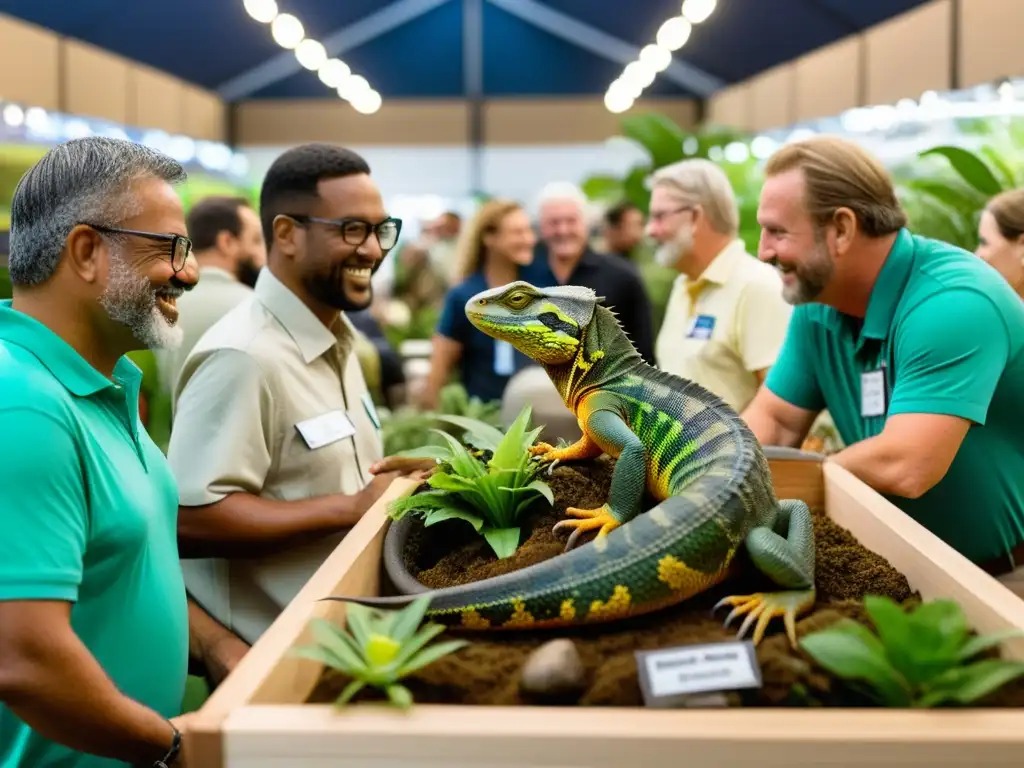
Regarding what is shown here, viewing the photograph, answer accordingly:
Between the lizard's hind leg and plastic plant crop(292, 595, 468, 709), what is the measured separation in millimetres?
422

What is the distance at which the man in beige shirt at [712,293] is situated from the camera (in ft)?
12.4

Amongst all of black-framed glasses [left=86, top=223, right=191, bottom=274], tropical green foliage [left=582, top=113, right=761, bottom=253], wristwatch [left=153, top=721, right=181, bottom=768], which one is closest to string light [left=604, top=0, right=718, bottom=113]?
tropical green foliage [left=582, top=113, right=761, bottom=253]

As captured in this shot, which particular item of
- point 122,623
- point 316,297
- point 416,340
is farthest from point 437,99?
point 122,623

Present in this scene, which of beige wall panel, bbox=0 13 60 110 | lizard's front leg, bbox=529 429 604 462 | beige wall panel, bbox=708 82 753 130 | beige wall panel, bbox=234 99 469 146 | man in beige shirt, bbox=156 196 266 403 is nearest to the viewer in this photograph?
lizard's front leg, bbox=529 429 604 462

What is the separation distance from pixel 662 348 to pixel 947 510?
1903 mm

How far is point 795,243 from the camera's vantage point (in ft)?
8.43

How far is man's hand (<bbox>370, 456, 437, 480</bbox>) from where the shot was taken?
2.23 metres

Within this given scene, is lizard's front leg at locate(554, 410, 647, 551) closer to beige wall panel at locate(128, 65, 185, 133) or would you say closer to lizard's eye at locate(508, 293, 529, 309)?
lizard's eye at locate(508, 293, 529, 309)

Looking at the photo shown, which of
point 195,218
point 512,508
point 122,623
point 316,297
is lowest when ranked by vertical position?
point 122,623


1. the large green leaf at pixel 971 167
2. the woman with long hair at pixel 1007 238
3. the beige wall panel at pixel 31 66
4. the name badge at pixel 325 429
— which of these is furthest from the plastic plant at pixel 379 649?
the beige wall panel at pixel 31 66

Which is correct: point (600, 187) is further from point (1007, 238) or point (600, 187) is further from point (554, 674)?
point (554, 674)

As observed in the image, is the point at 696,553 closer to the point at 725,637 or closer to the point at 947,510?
the point at 725,637

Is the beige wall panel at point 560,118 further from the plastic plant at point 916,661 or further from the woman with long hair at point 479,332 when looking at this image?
the plastic plant at point 916,661

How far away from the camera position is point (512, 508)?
5.96 ft
